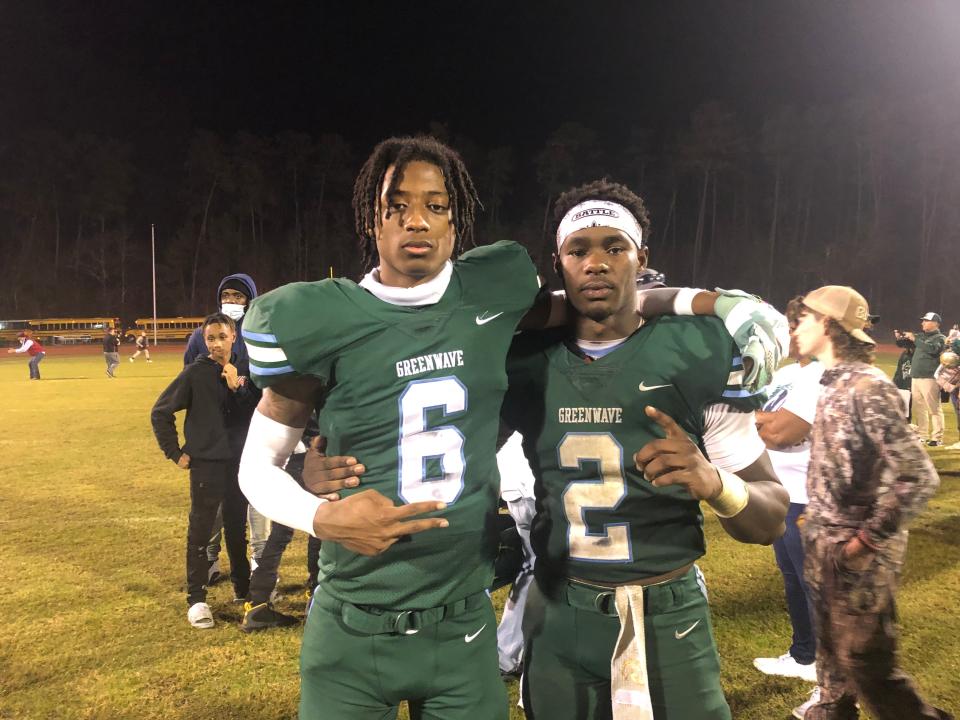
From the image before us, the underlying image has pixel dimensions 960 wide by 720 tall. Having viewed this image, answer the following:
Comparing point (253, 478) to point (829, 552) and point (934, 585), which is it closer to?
point (829, 552)

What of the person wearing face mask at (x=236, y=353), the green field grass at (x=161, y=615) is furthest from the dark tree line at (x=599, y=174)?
the person wearing face mask at (x=236, y=353)

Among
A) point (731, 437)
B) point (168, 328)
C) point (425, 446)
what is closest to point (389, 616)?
point (425, 446)

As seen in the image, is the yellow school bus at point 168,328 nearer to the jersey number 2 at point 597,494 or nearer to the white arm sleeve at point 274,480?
the white arm sleeve at point 274,480

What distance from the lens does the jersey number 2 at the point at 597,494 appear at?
7.28ft

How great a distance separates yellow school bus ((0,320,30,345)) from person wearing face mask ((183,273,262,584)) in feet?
118

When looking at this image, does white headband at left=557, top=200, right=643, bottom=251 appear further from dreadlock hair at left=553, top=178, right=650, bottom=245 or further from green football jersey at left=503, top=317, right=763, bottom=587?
green football jersey at left=503, top=317, right=763, bottom=587

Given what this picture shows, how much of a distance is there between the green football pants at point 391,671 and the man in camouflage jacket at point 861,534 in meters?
1.85

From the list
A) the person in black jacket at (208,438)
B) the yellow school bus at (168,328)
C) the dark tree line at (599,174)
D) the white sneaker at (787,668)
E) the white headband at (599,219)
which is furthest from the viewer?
the dark tree line at (599,174)

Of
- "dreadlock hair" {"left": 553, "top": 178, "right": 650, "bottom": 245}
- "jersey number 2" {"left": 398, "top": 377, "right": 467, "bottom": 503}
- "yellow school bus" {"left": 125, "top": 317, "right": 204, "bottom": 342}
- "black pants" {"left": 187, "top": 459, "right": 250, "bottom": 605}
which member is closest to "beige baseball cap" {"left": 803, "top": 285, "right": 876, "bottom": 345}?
"dreadlock hair" {"left": 553, "top": 178, "right": 650, "bottom": 245}

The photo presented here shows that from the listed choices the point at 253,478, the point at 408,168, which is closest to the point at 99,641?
the point at 253,478

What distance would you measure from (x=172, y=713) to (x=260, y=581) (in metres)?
1.14

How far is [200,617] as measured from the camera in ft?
15.9

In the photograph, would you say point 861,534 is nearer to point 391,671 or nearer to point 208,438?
point 391,671

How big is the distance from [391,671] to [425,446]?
0.65 meters
